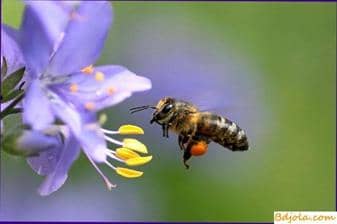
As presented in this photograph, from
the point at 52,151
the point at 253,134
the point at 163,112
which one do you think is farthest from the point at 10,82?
the point at 253,134

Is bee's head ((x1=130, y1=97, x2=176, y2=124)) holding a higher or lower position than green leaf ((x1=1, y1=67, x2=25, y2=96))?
lower

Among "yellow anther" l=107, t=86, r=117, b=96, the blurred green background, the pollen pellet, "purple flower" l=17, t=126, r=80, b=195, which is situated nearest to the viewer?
"purple flower" l=17, t=126, r=80, b=195

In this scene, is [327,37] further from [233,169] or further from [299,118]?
[233,169]

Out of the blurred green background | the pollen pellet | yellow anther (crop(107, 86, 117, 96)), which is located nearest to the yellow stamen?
yellow anther (crop(107, 86, 117, 96))

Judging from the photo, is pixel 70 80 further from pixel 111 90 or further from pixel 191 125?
pixel 191 125

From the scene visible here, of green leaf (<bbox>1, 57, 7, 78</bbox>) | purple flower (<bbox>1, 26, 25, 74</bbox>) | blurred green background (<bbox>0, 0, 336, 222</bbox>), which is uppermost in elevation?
purple flower (<bbox>1, 26, 25, 74</bbox>)

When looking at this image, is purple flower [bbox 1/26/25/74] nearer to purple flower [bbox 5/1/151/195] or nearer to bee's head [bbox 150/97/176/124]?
purple flower [bbox 5/1/151/195]

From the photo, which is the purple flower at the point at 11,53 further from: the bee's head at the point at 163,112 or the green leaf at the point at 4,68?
the bee's head at the point at 163,112

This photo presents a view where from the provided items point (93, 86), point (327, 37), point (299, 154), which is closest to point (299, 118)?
point (299, 154)
